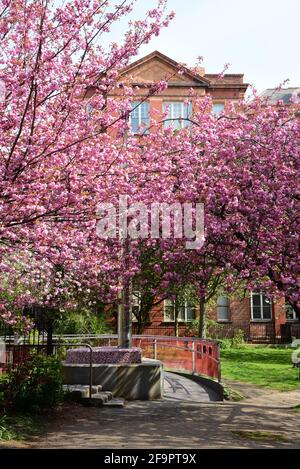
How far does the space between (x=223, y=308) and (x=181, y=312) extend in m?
2.75

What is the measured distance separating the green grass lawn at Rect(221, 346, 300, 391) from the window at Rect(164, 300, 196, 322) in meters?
4.18

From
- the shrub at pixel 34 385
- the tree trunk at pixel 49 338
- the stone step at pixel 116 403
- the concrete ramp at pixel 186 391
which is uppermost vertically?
the tree trunk at pixel 49 338

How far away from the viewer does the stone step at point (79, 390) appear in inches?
469

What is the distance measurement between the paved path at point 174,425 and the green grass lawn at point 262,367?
3576 mm

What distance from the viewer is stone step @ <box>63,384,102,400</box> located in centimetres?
1191

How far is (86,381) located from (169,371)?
5.58 metres

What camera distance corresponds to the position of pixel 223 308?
106 feet

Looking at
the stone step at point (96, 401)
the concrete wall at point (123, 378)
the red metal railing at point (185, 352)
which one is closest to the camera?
the stone step at point (96, 401)

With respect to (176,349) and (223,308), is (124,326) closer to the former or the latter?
(176,349)

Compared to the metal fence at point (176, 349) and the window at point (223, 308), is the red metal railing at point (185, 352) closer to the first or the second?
the metal fence at point (176, 349)

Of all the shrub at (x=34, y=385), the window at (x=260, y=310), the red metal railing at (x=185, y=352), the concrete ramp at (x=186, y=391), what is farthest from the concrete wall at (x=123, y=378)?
the window at (x=260, y=310)

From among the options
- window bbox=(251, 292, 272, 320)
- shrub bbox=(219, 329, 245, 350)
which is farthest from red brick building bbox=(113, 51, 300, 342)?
shrub bbox=(219, 329, 245, 350)
